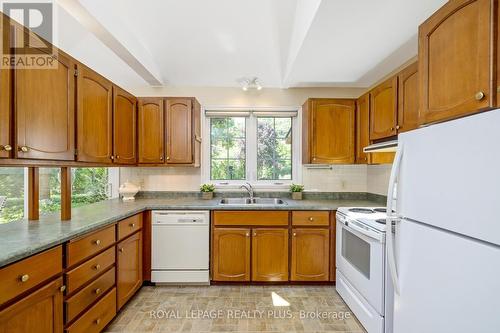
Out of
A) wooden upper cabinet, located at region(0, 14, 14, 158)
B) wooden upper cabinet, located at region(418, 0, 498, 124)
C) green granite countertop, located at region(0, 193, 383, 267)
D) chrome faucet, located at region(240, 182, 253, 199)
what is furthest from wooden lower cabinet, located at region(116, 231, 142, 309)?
wooden upper cabinet, located at region(418, 0, 498, 124)

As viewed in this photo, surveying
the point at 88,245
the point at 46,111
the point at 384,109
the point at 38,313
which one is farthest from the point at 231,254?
the point at 384,109

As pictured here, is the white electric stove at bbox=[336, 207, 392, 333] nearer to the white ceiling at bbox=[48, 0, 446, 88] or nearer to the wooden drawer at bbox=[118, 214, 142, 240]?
the white ceiling at bbox=[48, 0, 446, 88]

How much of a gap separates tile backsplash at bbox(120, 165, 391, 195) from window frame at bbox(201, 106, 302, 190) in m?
0.13

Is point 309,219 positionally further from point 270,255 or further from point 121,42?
point 121,42

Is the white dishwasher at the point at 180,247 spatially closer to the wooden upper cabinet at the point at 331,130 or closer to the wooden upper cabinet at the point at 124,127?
the wooden upper cabinet at the point at 124,127

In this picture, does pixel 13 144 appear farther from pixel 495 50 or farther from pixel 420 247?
pixel 495 50

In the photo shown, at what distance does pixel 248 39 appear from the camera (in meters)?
2.65

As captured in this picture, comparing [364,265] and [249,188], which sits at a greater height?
[249,188]

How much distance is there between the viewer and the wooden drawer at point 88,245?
5.02ft

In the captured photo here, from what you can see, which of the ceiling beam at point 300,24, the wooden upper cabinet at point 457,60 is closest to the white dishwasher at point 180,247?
the ceiling beam at point 300,24

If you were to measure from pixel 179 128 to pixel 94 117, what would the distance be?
996 mm

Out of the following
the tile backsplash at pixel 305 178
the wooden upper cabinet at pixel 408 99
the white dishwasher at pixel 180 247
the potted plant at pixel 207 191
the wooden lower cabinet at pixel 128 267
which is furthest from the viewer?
the tile backsplash at pixel 305 178

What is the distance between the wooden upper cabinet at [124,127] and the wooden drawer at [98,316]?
1217mm

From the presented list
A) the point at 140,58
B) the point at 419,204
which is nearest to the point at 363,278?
the point at 419,204
